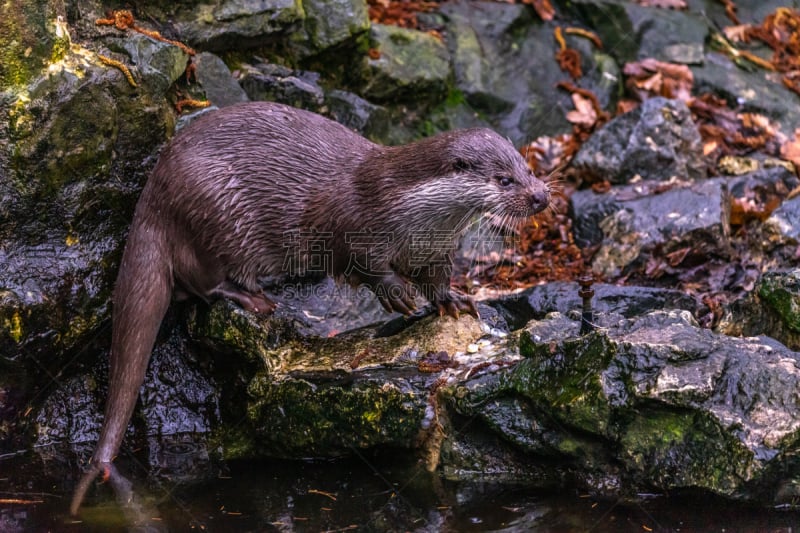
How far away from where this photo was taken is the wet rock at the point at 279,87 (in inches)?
194

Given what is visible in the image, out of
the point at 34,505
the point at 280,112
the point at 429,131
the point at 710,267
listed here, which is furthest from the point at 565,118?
the point at 34,505

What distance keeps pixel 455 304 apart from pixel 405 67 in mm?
2226

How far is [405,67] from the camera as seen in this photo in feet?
18.5

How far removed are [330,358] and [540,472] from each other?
1003 mm

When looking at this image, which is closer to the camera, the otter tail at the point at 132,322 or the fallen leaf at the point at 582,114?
the otter tail at the point at 132,322

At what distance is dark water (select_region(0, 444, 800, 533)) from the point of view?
2.88 metres

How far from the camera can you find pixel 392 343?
3779 mm

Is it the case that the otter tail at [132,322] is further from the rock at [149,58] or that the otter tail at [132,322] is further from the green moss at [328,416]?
the rock at [149,58]

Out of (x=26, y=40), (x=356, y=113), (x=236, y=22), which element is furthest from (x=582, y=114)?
(x=26, y=40)

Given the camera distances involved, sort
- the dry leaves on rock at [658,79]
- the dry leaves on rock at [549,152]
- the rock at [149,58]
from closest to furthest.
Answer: the rock at [149,58] → the dry leaves on rock at [549,152] → the dry leaves on rock at [658,79]

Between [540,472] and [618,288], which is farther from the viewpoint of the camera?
[618,288]

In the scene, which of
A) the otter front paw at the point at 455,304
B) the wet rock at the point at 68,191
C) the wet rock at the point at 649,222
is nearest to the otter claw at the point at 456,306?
the otter front paw at the point at 455,304

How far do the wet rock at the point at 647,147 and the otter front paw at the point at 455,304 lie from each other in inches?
79.3

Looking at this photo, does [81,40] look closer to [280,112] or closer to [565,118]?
[280,112]
